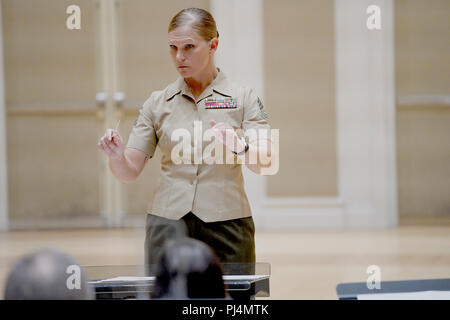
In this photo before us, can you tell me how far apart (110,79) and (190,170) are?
29.7 inches

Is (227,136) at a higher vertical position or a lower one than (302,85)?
lower

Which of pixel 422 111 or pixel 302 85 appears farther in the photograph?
pixel 302 85

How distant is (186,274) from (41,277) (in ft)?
0.39

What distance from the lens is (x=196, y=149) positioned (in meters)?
0.95

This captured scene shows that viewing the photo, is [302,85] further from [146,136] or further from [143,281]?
[143,281]

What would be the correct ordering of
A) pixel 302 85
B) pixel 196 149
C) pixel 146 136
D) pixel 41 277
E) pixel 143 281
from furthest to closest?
pixel 302 85, pixel 146 136, pixel 196 149, pixel 143 281, pixel 41 277

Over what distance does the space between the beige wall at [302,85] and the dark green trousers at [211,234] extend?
0.63 meters

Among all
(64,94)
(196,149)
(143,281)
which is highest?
(64,94)

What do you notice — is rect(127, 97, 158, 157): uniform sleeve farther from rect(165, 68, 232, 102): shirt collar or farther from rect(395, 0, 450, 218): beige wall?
rect(395, 0, 450, 218): beige wall

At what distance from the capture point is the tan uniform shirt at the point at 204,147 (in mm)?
958

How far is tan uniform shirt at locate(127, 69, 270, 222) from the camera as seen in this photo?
96 cm

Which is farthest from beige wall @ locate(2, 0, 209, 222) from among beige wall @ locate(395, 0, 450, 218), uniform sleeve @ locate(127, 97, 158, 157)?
beige wall @ locate(395, 0, 450, 218)

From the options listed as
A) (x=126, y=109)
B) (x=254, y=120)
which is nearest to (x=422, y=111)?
(x=126, y=109)
